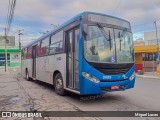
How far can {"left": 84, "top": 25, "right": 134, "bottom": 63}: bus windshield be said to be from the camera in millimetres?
7738

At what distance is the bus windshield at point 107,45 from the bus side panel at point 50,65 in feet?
6.29

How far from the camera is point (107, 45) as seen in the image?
8039 millimetres

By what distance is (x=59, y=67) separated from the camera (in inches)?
388

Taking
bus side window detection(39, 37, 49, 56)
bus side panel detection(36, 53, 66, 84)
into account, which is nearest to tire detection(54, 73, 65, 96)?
bus side panel detection(36, 53, 66, 84)

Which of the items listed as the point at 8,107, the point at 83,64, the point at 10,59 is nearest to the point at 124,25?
the point at 83,64

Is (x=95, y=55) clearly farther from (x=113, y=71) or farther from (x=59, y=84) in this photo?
(x=59, y=84)

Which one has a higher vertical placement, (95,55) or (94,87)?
(95,55)

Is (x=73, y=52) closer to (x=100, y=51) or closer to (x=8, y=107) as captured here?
(x=100, y=51)

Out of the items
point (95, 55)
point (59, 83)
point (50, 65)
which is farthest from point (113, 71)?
point (50, 65)

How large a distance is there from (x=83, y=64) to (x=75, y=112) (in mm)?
1651

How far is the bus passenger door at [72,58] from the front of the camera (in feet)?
27.3

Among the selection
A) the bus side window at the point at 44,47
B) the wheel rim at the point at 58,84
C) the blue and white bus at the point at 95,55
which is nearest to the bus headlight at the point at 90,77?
the blue and white bus at the point at 95,55

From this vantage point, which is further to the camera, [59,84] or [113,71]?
[59,84]

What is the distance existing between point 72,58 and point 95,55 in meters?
1.26
